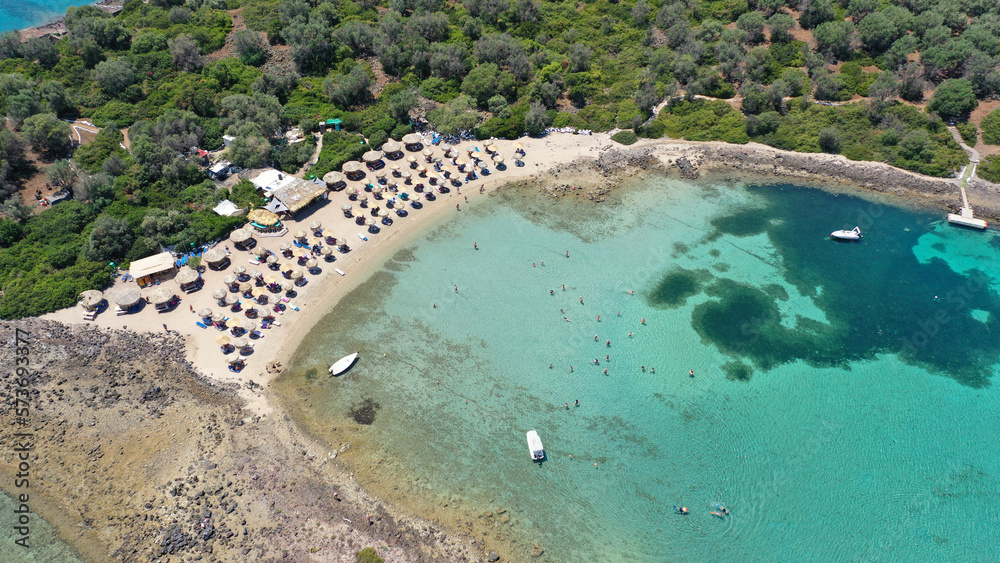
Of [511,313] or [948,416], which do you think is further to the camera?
[511,313]

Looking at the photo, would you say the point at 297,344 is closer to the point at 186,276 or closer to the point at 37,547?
the point at 186,276

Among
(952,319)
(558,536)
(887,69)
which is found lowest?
(558,536)

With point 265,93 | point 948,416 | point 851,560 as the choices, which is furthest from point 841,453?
point 265,93

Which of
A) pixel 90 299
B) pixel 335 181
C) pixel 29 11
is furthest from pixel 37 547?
pixel 29 11

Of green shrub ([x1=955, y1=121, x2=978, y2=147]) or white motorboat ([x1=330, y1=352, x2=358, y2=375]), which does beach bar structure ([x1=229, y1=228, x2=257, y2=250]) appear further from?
green shrub ([x1=955, y1=121, x2=978, y2=147])

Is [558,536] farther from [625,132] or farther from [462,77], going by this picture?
[462,77]

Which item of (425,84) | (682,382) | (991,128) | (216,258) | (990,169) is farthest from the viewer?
(425,84)

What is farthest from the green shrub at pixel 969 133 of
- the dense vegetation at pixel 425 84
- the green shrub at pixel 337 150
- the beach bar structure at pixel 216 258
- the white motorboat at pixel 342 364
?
the beach bar structure at pixel 216 258
